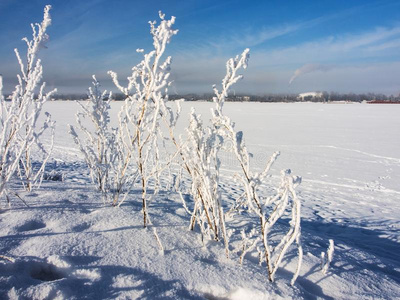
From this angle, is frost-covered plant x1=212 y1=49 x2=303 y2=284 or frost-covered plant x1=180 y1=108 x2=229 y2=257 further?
frost-covered plant x1=180 y1=108 x2=229 y2=257

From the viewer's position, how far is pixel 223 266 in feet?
6.13

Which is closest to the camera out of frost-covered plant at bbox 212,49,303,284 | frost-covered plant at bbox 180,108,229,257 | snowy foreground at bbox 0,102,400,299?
snowy foreground at bbox 0,102,400,299

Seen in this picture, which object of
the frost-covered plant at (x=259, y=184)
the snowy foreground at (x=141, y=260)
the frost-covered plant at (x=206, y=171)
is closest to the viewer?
the snowy foreground at (x=141, y=260)

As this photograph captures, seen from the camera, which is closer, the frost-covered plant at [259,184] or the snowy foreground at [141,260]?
the snowy foreground at [141,260]

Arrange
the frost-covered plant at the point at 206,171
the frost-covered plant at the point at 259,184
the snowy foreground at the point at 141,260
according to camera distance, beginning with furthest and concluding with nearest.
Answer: the frost-covered plant at the point at 206,171 < the frost-covered plant at the point at 259,184 < the snowy foreground at the point at 141,260

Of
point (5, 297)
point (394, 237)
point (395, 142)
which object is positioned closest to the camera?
point (5, 297)

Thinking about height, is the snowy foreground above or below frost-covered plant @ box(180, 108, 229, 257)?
below

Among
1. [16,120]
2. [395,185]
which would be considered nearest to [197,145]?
[16,120]

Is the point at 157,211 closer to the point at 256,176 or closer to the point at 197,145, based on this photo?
the point at 197,145

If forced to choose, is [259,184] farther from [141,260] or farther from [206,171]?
[141,260]

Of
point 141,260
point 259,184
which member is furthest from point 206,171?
point 141,260

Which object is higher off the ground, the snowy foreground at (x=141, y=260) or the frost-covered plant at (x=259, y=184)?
the frost-covered plant at (x=259, y=184)

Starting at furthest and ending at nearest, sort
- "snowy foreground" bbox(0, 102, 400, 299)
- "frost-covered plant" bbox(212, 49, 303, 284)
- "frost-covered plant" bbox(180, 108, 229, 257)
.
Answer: "frost-covered plant" bbox(180, 108, 229, 257) < "frost-covered plant" bbox(212, 49, 303, 284) < "snowy foreground" bbox(0, 102, 400, 299)

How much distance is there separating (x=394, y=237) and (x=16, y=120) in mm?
4529
